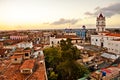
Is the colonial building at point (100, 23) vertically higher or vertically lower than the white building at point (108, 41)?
higher

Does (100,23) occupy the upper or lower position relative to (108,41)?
upper

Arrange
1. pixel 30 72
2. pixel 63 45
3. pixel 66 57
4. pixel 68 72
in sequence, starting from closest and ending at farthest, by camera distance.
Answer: pixel 30 72
pixel 68 72
pixel 66 57
pixel 63 45

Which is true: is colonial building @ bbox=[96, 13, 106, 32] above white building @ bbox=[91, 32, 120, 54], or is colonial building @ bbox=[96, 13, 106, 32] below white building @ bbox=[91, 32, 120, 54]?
above

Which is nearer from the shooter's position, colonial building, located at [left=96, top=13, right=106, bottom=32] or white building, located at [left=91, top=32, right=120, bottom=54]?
white building, located at [left=91, top=32, right=120, bottom=54]

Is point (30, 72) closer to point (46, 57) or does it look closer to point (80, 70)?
point (80, 70)

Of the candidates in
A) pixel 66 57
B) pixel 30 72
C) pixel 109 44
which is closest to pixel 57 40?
pixel 109 44

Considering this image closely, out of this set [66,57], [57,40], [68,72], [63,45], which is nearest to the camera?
[68,72]

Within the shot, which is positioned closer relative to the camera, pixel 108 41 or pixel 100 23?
pixel 108 41

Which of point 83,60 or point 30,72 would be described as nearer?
point 30,72

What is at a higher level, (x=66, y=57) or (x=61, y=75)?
(x=66, y=57)

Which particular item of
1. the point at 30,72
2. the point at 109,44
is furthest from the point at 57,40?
the point at 30,72

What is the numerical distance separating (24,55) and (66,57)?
402 cm

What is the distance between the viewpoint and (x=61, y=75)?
1295cm

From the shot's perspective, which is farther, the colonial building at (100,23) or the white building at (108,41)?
the colonial building at (100,23)
